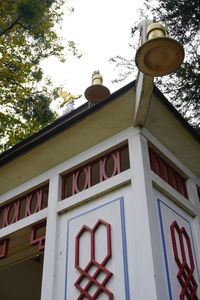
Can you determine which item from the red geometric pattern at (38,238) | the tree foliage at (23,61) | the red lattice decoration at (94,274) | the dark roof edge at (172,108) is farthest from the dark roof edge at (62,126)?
the tree foliage at (23,61)

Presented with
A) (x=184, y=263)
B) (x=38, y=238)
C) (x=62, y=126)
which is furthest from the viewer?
(x=38, y=238)

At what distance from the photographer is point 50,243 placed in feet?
13.5

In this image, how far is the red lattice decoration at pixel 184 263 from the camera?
3547 millimetres

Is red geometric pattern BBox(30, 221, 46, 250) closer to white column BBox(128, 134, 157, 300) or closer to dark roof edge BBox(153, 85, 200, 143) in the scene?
white column BBox(128, 134, 157, 300)

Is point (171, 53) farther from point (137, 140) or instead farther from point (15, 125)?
point (15, 125)

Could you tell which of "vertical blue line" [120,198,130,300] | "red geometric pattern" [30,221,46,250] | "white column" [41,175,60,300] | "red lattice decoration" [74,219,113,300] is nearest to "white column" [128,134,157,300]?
"vertical blue line" [120,198,130,300]

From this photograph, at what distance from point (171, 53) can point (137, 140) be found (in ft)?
3.72

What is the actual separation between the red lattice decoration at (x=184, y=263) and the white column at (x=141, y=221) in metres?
0.52

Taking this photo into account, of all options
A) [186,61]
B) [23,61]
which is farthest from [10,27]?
[186,61]

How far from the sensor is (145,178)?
3.67 metres

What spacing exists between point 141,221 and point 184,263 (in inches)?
29.9

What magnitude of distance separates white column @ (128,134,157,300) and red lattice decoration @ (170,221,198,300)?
516 millimetres

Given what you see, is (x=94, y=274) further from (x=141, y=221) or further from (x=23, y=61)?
(x=23, y=61)

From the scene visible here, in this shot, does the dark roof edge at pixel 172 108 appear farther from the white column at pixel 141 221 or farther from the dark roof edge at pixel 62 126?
the white column at pixel 141 221
